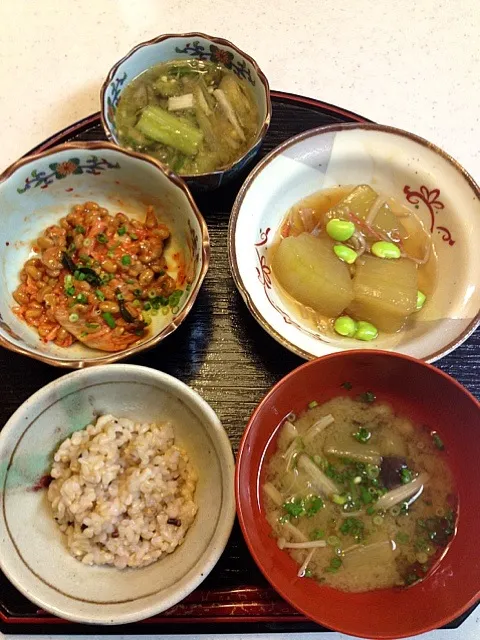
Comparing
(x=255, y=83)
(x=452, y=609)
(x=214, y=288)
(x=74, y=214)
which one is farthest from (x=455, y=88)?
(x=452, y=609)

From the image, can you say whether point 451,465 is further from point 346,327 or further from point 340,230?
point 340,230

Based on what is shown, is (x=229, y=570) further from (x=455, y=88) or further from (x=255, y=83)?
(x=455, y=88)

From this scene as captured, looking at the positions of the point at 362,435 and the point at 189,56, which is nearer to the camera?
the point at 362,435

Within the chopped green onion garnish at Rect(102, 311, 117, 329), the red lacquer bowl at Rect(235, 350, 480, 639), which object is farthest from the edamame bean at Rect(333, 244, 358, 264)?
the chopped green onion garnish at Rect(102, 311, 117, 329)

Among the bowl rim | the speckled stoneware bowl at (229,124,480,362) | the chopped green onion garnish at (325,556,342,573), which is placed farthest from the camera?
the speckled stoneware bowl at (229,124,480,362)

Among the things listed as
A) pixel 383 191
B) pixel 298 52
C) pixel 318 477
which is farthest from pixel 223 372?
pixel 298 52

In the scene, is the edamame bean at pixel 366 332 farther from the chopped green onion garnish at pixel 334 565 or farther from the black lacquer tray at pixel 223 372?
the chopped green onion garnish at pixel 334 565

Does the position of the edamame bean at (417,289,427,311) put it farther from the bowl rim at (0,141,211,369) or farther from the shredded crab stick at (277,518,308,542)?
the shredded crab stick at (277,518,308,542)

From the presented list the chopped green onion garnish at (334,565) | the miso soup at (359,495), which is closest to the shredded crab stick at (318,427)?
the miso soup at (359,495)
